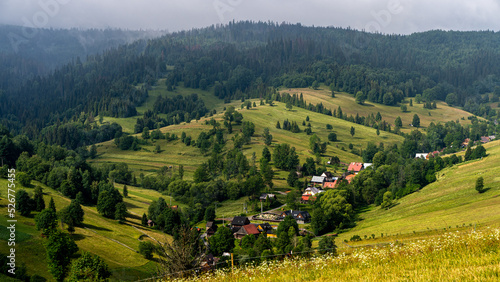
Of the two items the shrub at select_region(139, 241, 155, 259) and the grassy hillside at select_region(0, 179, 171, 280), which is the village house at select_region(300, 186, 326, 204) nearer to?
the grassy hillside at select_region(0, 179, 171, 280)

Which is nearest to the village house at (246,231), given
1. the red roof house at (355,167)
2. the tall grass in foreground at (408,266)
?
the tall grass in foreground at (408,266)

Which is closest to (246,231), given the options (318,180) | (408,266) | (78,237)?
(78,237)

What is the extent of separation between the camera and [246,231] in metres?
87.4

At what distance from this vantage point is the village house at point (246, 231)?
284 ft

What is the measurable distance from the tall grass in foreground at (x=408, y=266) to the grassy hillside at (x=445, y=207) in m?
40.5

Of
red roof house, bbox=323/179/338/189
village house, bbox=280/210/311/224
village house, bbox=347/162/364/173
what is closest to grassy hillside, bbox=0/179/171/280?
village house, bbox=280/210/311/224

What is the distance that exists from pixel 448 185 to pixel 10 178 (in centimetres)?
10352

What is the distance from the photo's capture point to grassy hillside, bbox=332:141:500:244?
64.1 metres

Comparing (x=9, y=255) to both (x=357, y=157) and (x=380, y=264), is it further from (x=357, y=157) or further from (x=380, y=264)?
(x=357, y=157)

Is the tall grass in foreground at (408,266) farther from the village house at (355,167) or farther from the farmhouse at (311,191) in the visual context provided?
the village house at (355,167)

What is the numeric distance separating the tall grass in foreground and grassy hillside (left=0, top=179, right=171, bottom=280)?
1205 inches

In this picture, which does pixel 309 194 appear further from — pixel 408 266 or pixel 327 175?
pixel 408 266

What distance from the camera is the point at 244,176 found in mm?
147750

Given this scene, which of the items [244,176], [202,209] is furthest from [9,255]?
[244,176]
